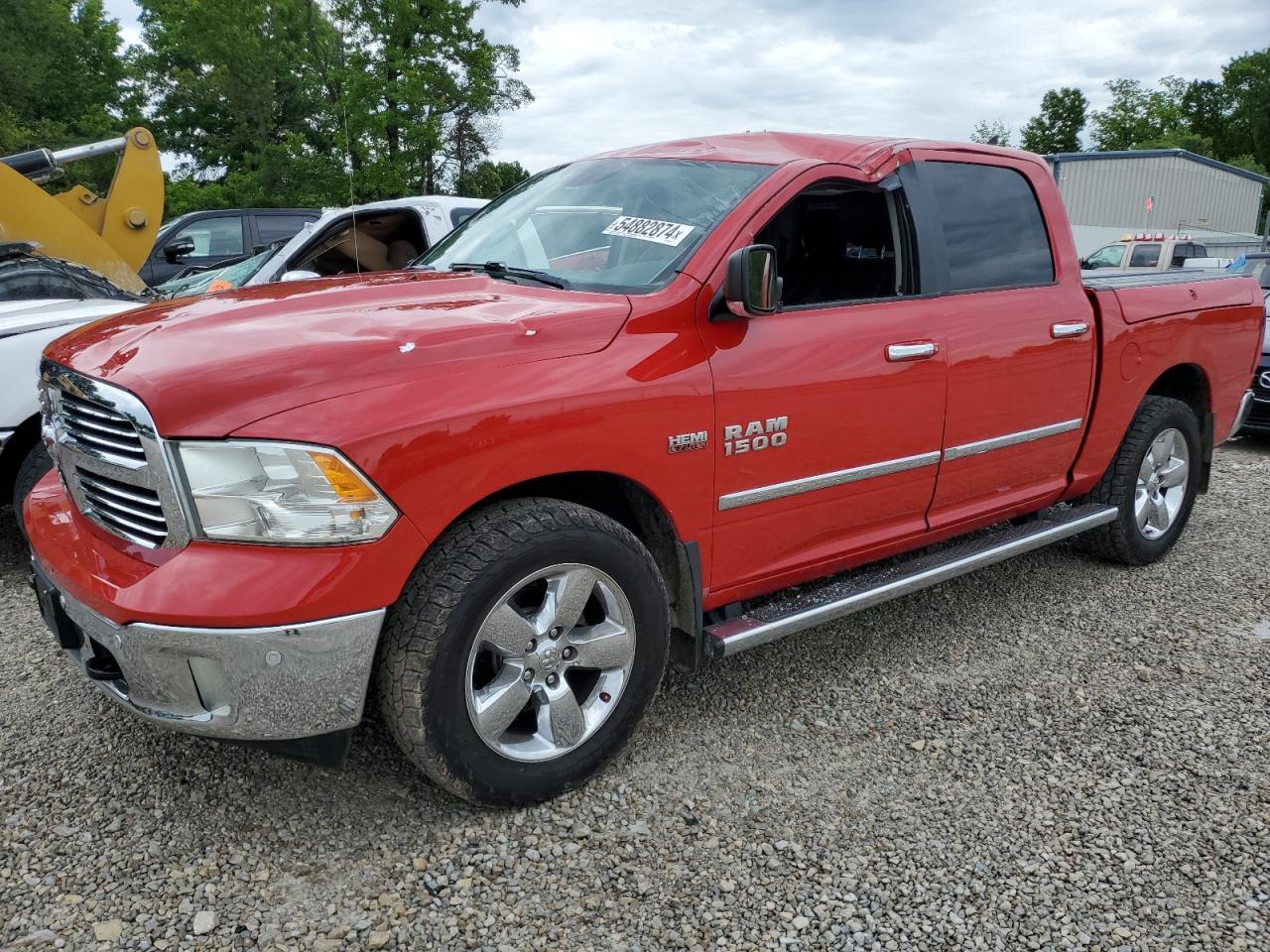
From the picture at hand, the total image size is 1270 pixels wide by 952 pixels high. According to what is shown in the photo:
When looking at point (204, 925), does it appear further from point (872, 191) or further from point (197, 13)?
point (197, 13)

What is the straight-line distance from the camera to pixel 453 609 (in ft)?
7.71

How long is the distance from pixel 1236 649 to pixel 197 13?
3634 centimetres

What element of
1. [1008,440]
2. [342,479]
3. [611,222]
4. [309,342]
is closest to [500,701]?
[342,479]

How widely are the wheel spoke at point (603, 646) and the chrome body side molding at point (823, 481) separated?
0.49 m

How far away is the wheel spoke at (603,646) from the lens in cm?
266

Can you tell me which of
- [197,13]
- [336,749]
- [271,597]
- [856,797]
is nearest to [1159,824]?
[856,797]

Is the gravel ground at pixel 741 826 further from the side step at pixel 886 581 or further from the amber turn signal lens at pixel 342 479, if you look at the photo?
the amber turn signal lens at pixel 342 479

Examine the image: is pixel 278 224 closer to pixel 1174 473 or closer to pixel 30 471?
pixel 30 471

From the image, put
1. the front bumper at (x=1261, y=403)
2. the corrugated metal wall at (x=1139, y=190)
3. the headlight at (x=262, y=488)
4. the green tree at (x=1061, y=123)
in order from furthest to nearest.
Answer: the green tree at (x=1061, y=123)
the corrugated metal wall at (x=1139, y=190)
the front bumper at (x=1261, y=403)
the headlight at (x=262, y=488)

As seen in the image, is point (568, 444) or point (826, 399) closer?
point (568, 444)

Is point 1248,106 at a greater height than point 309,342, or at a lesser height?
greater

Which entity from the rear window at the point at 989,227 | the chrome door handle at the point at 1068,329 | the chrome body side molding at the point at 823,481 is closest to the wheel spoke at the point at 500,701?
the chrome body side molding at the point at 823,481

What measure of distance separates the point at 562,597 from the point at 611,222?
4.47 feet

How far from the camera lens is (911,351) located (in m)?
3.28
